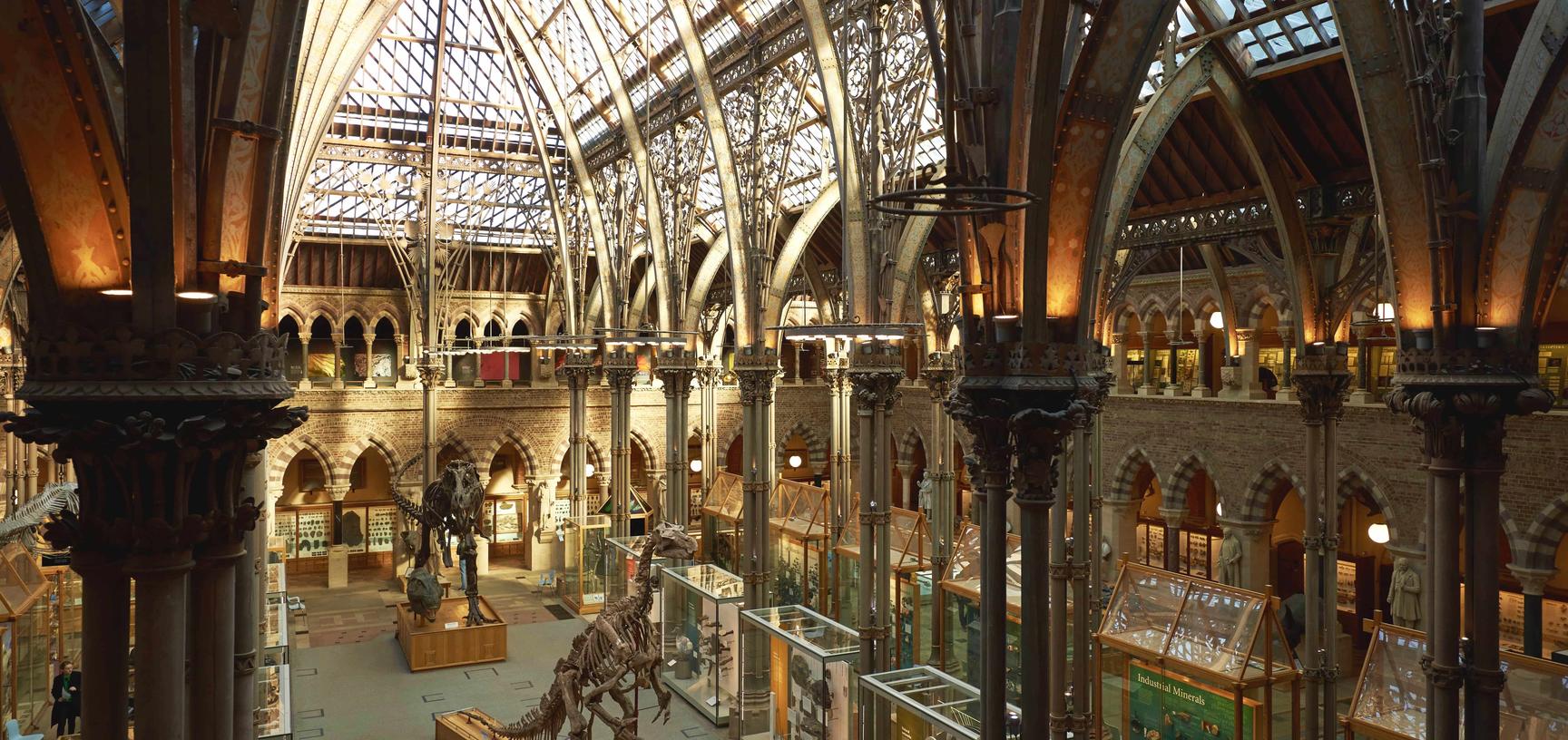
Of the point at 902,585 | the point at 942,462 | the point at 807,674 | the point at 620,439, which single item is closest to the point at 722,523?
the point at 620,439

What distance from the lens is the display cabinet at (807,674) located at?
12.1m

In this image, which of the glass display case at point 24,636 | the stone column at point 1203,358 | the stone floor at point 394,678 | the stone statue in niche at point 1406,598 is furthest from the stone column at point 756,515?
the stone column at point 1203,358

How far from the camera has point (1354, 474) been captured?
18.8 meters

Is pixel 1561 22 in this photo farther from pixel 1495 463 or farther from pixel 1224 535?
pixel 1224 535

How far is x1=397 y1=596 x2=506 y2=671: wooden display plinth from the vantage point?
18.2 meters

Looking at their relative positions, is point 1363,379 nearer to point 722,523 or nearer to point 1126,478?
point 1126,478

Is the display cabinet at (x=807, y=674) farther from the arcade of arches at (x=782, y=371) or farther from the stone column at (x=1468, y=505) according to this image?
the stone column at (x=1468, y=505)

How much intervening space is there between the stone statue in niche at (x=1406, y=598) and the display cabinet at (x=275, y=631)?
16.7 metres

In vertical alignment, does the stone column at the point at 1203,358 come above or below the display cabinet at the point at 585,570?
above

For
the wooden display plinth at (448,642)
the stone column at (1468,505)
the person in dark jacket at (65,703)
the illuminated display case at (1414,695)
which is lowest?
the wooden display plinth at (448,642)

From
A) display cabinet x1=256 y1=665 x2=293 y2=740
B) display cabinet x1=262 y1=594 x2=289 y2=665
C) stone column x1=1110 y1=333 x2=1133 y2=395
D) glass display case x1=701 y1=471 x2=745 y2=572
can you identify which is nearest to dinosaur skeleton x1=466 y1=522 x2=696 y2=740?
display cabinet x1=256 y1=665 x2=293 y2=740

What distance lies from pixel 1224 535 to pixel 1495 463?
15.2m

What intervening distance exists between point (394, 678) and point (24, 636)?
543 cm

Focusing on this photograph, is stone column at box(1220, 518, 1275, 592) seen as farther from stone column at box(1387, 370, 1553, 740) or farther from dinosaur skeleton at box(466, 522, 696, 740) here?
stone column at box(1387, 370, 1553, 740)
